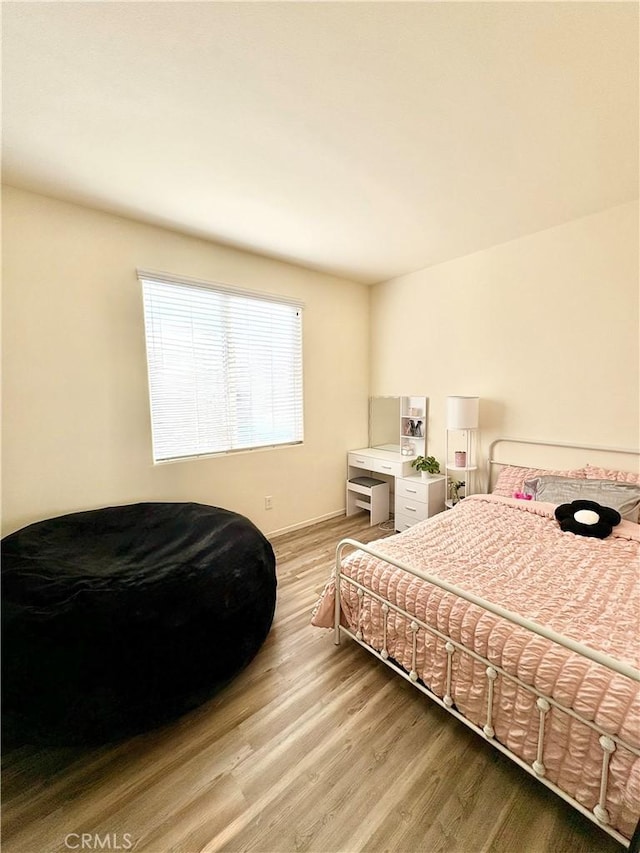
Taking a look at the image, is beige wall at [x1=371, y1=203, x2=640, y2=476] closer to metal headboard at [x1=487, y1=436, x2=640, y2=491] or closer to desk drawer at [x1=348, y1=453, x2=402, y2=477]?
metal headboard at [x1=487, y1=436, x2=640, y2=491]

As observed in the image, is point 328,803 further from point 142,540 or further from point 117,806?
point 142,540

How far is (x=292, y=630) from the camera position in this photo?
214 centimetres

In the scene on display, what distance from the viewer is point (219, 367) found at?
2973 mm

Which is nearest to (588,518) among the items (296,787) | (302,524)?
(296,787)

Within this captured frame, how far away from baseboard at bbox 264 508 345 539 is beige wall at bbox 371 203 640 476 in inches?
51.1

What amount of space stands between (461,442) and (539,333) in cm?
116

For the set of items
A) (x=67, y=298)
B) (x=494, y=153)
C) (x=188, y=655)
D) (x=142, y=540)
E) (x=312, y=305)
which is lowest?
(x=188, y=655)

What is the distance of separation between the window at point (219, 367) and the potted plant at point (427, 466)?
A: 4.04ft

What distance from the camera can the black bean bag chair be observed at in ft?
4.35

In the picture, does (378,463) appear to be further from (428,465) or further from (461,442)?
(461,442)

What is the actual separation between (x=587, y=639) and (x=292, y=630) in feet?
5.01

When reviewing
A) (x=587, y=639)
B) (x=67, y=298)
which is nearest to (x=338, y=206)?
(x=67, y=298)

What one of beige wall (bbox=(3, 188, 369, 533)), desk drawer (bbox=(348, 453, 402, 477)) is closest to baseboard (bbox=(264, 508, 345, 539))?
beige wall (bbox=(3, 188, 369, 533))

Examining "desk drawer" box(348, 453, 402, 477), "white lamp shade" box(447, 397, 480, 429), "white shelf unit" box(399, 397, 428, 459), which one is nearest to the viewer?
"white lamp shade" box(447, 397, 480, 429)
